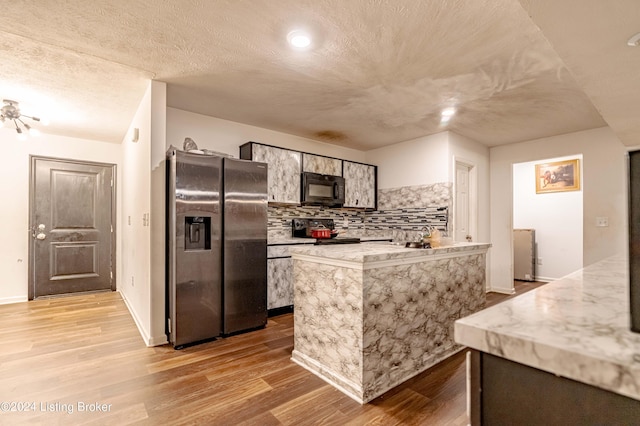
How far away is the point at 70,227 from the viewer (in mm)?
4641

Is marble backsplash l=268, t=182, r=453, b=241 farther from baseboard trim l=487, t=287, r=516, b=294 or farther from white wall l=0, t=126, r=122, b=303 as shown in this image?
white wall l=0, t=126, r=122, b=303

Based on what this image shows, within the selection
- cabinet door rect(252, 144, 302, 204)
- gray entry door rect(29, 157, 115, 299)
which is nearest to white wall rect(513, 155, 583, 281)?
cabinet door rect(252, 144, 302, 204)

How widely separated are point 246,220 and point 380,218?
280cm

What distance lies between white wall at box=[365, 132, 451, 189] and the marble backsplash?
0.38 feet

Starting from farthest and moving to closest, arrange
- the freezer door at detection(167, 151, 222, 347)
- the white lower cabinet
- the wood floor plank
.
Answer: the white lower cabinet → the freezer door at detection(167, 151, 222, 347) → the wood floor plank

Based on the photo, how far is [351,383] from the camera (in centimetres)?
203

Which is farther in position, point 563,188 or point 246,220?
point 563,188

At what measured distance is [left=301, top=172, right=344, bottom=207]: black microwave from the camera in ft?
14.4

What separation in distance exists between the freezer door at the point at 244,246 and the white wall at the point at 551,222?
213 inches

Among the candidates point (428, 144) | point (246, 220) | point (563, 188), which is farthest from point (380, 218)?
point (563, 188)

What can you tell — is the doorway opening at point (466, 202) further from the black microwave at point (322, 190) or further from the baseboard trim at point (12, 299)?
the baseboard trim at point (12, 299)

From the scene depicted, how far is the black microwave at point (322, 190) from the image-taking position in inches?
172

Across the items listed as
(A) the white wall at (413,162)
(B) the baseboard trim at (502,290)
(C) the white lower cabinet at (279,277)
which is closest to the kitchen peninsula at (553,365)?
(C) the white lower cabinet at (279,277)

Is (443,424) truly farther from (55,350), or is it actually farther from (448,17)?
(55,350)
